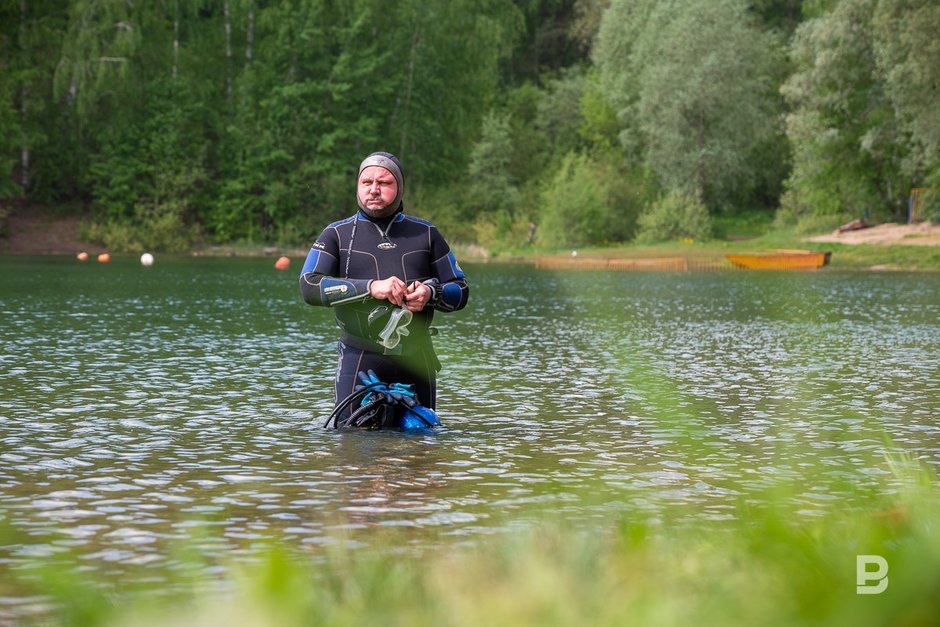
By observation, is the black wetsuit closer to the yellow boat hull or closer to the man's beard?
the man's beard

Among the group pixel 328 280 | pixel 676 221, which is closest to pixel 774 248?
pixel 676 221

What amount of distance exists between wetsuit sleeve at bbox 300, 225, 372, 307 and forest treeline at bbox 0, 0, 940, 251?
57518mm

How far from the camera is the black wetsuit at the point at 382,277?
41.4ft

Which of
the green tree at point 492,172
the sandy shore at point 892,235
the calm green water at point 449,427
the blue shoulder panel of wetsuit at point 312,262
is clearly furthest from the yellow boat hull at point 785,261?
the blue shoulder panel of wetsuit at point 312,262

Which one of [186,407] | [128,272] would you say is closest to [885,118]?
[128,272]

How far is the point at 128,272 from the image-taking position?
176ft

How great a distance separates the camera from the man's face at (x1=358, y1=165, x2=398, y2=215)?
502 inches

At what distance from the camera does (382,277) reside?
1273 cm

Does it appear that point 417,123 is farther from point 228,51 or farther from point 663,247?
point 663,247

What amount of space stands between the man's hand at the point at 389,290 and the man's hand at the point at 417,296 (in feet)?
0.36

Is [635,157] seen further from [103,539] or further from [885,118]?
[103,539]

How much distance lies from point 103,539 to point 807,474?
16.6 ft
